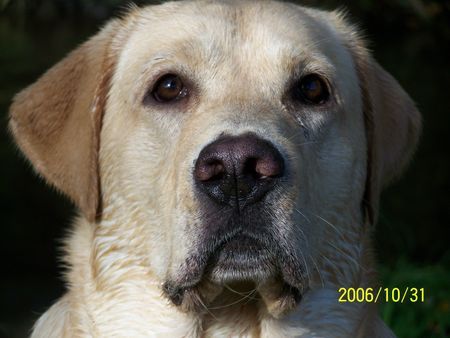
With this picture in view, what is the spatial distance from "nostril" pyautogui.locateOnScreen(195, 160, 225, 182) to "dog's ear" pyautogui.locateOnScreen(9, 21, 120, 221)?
2.98ft

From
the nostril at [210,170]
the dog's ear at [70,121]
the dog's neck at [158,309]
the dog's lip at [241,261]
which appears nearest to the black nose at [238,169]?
the nostril at [210,170]

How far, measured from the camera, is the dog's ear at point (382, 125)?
15.5ft

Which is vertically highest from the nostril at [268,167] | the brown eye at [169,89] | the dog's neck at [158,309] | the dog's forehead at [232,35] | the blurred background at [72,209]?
the dog's forehead at [232,35]

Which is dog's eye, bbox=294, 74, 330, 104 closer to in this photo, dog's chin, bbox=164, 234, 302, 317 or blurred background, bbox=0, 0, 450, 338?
dog's chin, bbox=164, 234, 302, 317

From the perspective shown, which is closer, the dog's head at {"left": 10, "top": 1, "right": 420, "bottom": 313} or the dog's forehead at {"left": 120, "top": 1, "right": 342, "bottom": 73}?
the dog's head at {"left": 10, "top": 1, "right": 420, "bottom": 313}

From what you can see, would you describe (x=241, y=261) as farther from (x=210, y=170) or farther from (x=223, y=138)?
(x=223, y=138)

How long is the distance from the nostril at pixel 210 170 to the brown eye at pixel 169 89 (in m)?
0.71

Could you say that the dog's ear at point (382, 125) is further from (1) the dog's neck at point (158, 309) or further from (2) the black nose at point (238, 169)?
(2) the black nose at point (238, 169)

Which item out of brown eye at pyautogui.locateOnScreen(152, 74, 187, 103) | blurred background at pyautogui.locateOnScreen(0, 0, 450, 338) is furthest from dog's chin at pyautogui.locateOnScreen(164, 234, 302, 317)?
blurred background at pyautogui.locateOnScreen(0, 0, 450, 338)

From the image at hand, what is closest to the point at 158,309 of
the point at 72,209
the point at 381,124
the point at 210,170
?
the point at 210,170

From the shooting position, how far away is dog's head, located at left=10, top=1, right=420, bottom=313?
388cm

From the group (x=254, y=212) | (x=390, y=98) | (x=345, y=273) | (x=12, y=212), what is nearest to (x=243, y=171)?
(x=254, y=212)

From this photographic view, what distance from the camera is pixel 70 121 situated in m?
4.63

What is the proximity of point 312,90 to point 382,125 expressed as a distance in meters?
Answer: 0.49
